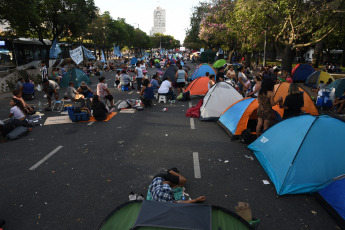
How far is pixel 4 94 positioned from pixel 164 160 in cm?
1469

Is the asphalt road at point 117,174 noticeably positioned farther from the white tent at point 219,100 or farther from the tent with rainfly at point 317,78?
the tent with rainfly at point 317,78

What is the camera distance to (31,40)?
88.6 feet

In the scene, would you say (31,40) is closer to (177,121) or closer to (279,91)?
(177,121)

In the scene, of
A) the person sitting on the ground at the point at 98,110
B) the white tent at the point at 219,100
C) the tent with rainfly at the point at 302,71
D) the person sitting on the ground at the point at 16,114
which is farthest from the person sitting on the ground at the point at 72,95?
the tent with rainfly at the point at 302,71

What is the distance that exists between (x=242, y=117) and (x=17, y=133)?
741cm

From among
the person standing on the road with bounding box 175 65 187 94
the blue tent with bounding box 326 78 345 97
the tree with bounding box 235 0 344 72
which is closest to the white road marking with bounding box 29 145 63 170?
the person standing on the road with bounding box 175 65 187 94

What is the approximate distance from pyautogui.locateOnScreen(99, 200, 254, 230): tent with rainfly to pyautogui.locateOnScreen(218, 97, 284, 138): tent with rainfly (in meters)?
4.66

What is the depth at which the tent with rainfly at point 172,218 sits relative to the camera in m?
2.34

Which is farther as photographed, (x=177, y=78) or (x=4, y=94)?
(x=4, y=94)

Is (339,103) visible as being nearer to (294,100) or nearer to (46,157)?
(294,100)

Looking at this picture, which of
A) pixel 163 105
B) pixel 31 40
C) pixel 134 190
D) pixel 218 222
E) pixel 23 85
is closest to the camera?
pixel 218 222

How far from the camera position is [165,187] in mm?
4012

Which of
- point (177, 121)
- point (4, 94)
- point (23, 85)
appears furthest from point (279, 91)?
point (4, 94)

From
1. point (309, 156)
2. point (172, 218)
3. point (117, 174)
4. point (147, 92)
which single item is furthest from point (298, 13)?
point (172, 218)
